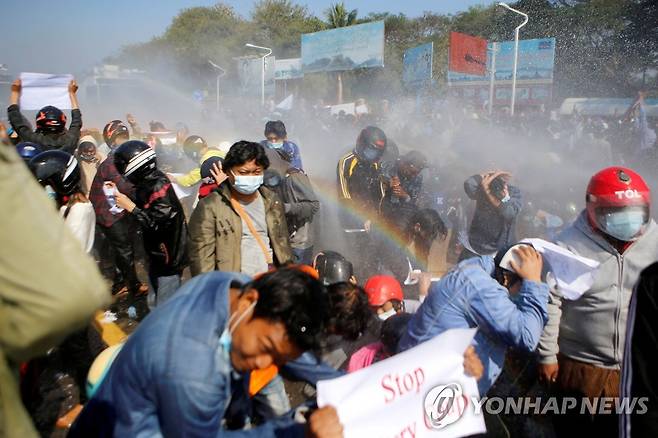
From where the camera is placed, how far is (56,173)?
355cm

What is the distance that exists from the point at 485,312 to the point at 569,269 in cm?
57

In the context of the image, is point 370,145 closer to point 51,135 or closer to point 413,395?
point 51,135

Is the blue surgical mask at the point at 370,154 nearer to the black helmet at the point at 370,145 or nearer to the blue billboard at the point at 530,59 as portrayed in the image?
the black helmet at the point at 370,145

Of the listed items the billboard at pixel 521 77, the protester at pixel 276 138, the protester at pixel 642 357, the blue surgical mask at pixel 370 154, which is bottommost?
the protester at pixel 642 357

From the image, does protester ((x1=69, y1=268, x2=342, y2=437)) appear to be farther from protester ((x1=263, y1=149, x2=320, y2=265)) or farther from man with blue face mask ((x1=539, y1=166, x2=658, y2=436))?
protester ((x1=263, y1=149, x2=320, y2=265))

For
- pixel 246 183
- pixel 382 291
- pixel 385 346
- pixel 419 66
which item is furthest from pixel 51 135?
pixel 419 66

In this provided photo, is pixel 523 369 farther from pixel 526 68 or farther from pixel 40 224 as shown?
pixel 526 68

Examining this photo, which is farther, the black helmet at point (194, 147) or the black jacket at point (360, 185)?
the black helmet at point (194, 147)

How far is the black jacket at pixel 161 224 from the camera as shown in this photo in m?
3.71

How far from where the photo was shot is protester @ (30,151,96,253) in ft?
11.5

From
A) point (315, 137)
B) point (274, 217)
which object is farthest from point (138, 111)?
point (274, 217)

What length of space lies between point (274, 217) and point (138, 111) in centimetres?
3681

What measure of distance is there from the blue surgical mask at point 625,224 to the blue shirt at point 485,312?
57cm

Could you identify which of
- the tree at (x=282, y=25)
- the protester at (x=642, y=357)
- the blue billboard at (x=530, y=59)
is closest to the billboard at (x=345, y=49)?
the blue billboard at (x=530, y=59)
